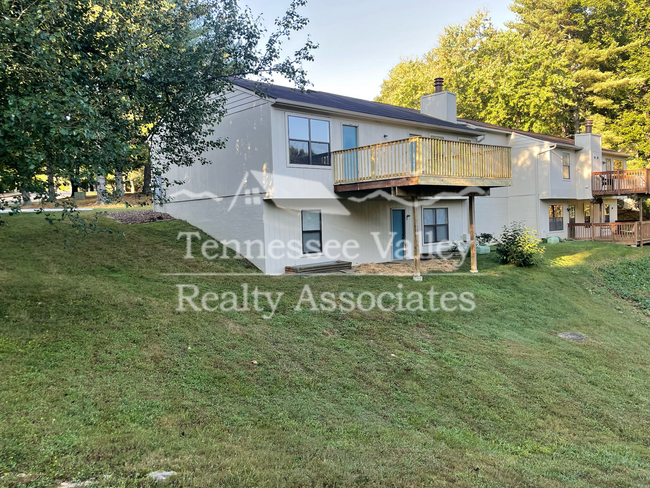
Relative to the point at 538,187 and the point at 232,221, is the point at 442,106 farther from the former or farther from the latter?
the point at 232,221

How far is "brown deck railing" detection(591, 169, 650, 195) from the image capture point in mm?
22656

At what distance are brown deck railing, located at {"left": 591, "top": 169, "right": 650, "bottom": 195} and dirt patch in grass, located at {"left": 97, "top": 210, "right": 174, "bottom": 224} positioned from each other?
2303cm

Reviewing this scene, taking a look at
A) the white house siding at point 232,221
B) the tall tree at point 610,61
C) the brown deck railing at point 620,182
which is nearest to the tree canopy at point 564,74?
the tall tree at point 610,61

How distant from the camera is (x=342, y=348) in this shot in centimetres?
766

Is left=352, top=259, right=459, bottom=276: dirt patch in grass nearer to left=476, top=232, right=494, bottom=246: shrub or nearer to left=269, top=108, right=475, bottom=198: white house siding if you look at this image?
left=269, top=108, right=475, bottom=198: white house siding

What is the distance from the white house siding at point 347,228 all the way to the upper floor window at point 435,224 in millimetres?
258

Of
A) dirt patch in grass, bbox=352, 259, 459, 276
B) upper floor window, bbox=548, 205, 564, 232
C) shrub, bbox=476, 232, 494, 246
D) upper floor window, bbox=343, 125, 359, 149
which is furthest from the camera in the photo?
upper floor window, bbox=548, 205, 564, 232

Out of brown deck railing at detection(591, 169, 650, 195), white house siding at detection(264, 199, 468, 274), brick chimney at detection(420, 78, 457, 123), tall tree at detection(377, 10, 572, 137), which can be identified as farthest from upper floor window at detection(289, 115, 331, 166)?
tall tree at detection(377, 10, 572, 137)

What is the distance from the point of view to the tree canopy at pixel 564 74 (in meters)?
30.3

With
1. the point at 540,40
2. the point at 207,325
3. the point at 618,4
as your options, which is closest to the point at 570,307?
the point at 207,325

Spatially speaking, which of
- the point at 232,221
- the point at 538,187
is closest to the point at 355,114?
the point at 232,221

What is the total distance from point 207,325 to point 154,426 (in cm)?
327

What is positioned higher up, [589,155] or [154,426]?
[589,155]

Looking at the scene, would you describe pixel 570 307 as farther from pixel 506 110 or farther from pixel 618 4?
pixel 618 4
